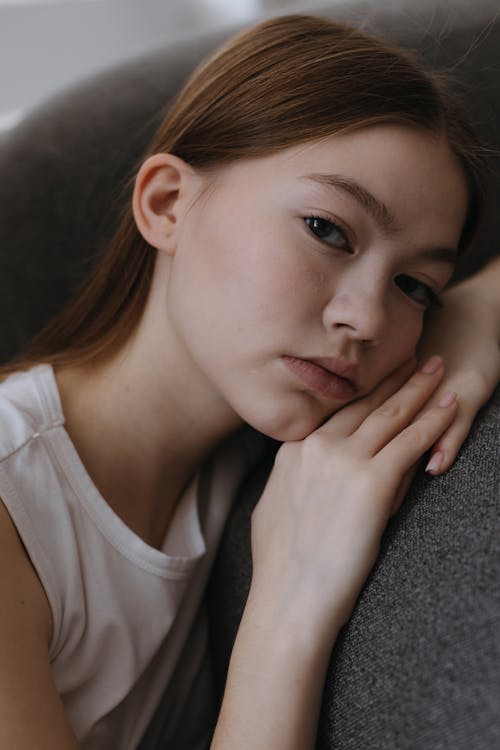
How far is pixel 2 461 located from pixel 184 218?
325 millimetres

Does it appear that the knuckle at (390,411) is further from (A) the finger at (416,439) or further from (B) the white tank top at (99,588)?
(B) the white tank top at (99,588)

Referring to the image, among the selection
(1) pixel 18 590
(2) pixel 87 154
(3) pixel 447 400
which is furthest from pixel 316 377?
(2) pixel 87 154

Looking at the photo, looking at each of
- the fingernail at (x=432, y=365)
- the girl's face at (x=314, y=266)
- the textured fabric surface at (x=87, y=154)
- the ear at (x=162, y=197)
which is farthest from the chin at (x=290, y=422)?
the textured fabric surface at (x=87, y=154)

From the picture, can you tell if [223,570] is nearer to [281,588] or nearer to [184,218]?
[281,588]

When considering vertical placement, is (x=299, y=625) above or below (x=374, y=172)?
below

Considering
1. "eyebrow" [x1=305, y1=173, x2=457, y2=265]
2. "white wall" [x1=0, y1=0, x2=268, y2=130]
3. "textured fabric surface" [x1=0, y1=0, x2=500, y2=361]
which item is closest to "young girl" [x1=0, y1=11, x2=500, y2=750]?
"eyebrow" [x1=305, y1=173, x2=457, y2=265]

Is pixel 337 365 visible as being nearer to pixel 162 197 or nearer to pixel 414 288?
pixel 414 288

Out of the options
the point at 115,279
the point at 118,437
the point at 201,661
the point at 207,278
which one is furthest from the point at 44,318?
the point at 201,661

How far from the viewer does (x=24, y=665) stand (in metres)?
0.78

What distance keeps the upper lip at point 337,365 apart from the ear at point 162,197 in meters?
0.23

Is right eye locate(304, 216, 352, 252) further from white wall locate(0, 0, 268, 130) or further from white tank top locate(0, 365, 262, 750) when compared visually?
white wall locate(0, 0, 268, 130)

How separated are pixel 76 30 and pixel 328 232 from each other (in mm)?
1500

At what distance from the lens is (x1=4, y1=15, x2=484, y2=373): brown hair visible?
0.91 meters

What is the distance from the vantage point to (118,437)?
1024 millimetres
